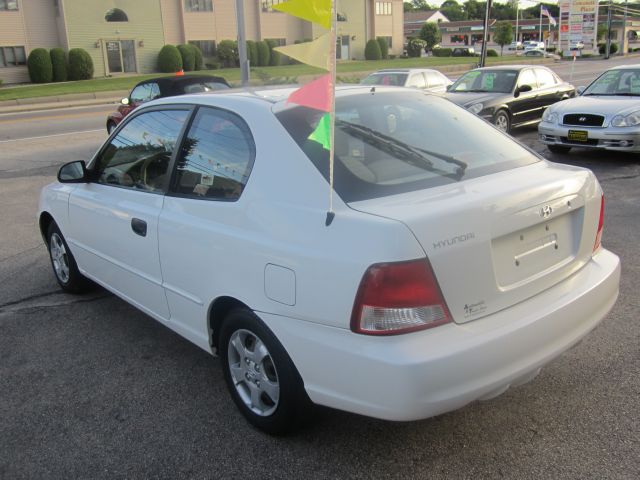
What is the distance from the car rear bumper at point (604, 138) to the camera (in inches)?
382

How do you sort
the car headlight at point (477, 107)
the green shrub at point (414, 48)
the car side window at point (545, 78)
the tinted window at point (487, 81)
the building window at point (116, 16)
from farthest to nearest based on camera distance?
the green shrub at point (414, 48)
the building window at point (116, 16)
the car side window at point (545, 78)
the tinted window at point (487, 81)
the car headlight at point (477, 107)

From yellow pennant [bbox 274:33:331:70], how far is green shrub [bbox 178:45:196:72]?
4081cm

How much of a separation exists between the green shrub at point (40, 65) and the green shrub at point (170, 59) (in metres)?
7.57

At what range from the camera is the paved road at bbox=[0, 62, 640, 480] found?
9.52ft

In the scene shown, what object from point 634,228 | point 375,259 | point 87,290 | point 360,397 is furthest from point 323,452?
point 634,228

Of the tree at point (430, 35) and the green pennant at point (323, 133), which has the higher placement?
the tree at point (430, 35)

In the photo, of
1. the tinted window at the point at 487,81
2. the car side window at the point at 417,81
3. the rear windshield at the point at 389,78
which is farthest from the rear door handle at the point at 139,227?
the car side window at the point at 417,81

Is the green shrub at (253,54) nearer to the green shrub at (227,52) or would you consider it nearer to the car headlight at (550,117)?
the green shrub at (227,52)

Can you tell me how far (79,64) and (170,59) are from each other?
6.12 m

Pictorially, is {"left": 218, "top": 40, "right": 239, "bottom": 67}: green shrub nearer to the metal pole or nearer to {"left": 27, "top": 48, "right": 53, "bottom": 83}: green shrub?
{"left": 27, "top": 48, "right": 53, "bottom": 83}: green shrub

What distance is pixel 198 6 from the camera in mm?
44125

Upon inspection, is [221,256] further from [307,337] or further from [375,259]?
[375,259]

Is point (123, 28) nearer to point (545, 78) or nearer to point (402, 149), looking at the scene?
point (545, 78)

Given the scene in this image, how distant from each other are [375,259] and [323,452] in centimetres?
110
